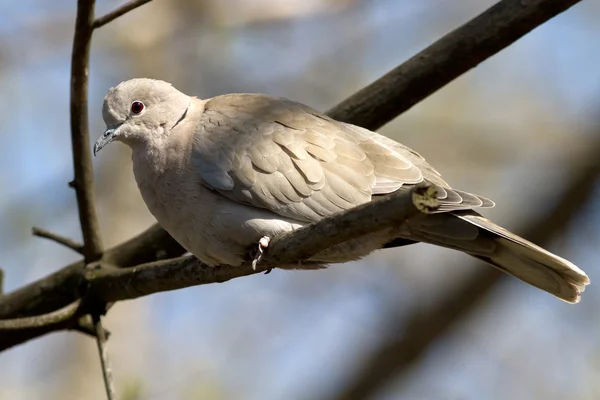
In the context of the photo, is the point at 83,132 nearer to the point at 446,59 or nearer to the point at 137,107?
the point at 137,107

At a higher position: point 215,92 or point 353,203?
point 215,92

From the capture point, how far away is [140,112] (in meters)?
4.23

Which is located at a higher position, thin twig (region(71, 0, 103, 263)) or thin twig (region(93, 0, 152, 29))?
thin twig (region(93, 0, 152, 29))

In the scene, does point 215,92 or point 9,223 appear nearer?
point 9,223

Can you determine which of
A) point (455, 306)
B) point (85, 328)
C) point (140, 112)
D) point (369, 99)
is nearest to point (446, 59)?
point (369, 99)

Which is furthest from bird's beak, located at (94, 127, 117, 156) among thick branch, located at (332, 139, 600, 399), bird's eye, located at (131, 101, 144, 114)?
thick branch, located at (332, 139, 600, 399)

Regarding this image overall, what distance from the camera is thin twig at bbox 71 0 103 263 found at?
381cm

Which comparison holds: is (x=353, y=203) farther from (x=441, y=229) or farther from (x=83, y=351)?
(x=83, y=351)

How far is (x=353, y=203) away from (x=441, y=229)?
409 mm

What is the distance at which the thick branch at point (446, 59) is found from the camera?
3.92 m

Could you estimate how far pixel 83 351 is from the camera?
8875mm

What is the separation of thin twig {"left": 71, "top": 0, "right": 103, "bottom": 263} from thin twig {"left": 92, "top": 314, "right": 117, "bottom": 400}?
1.35 ft

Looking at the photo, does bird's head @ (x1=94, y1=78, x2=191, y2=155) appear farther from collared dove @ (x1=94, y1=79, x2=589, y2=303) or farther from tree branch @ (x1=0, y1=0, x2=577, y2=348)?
tree branch @ (x1=0, y1=0, x2=577, y2=348)

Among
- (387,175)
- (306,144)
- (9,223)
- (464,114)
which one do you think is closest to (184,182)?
(306,144)
